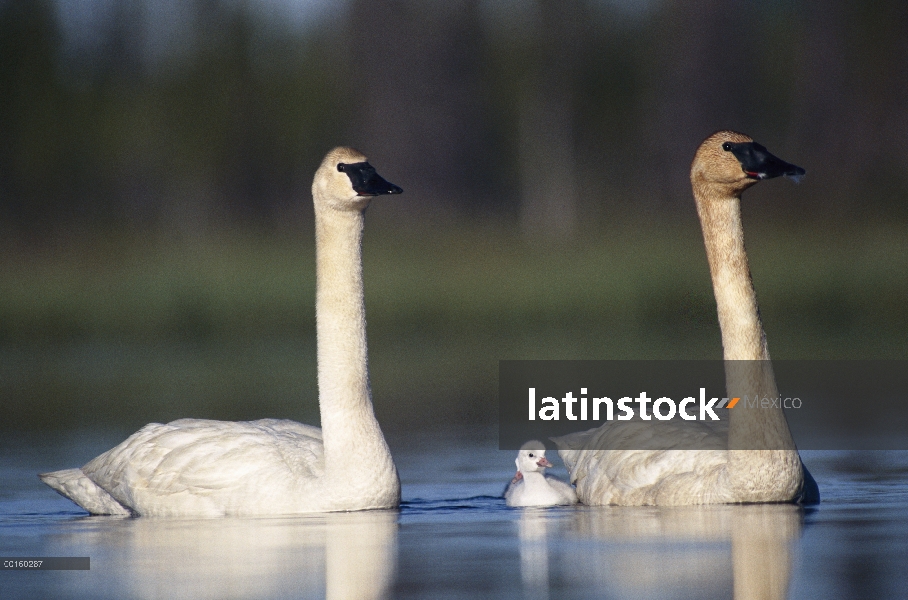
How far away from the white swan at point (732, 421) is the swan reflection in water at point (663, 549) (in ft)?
0.41

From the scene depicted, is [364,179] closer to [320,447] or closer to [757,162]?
[320,447]

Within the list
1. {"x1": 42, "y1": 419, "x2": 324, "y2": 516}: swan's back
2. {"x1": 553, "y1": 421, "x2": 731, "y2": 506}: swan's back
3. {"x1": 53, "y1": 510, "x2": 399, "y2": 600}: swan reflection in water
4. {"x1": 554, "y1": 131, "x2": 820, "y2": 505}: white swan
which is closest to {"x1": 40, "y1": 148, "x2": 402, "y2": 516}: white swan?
{"x1": 42, "y1": 419, "x2": 324, "y2": 516}: swan's back

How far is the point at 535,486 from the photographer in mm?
12039

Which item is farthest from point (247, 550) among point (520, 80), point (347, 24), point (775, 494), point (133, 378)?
point (347, 24)

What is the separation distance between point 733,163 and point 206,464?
12.6 feet

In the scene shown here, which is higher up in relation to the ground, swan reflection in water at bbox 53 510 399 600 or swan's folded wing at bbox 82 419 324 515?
swan's folded wing at bbox 82 419 324 515

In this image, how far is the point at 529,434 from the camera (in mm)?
15852

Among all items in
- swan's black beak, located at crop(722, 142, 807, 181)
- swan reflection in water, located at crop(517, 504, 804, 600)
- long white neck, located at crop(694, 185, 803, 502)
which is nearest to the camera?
swan reflection in water, located at crop(517, 504, 804, 600)

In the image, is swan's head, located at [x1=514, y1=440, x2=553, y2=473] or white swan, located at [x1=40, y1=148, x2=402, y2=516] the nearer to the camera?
white swan, located at [x1=40, y1=148, x2=402, y2=516]

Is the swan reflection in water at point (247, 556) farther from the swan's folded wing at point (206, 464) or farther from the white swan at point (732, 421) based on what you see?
the white swan at point (732, 421)

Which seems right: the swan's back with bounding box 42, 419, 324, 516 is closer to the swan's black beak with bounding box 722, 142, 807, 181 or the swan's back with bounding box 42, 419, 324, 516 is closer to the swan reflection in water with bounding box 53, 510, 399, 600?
the swan reflection in water with bounding box 53, 510, 399, 600

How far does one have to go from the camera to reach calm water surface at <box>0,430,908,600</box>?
27.0 feet

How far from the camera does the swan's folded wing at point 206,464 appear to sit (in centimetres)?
1144

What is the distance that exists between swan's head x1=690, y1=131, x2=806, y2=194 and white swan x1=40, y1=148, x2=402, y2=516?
1962 mm
